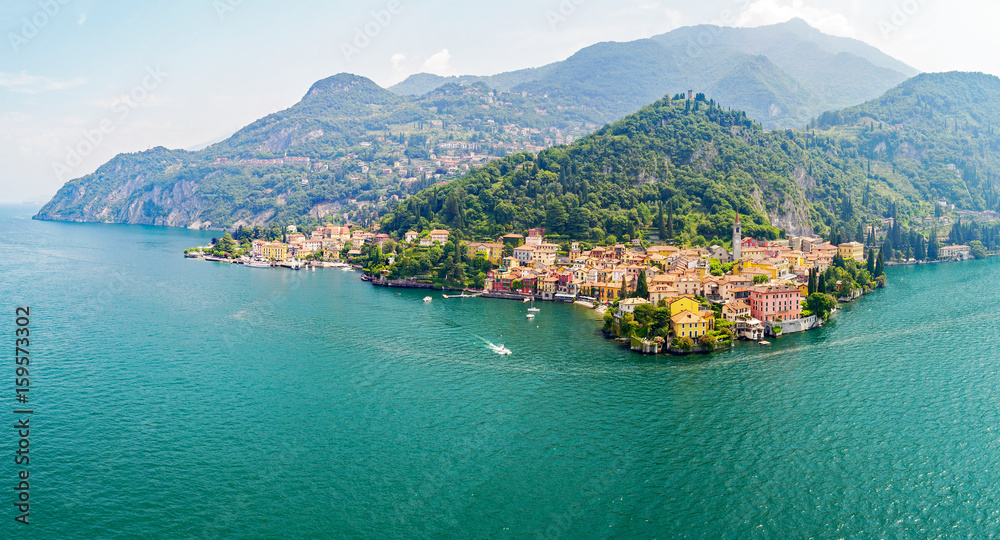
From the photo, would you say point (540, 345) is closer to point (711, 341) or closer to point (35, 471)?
point (711, 341)

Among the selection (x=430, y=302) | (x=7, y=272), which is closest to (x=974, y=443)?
(x=430, y=302)

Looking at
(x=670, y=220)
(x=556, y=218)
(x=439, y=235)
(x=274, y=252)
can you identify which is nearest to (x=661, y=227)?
(x=670, y=220)

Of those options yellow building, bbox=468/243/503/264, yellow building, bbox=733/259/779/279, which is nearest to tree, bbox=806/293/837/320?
yellow building, bbox=733/259/779/279

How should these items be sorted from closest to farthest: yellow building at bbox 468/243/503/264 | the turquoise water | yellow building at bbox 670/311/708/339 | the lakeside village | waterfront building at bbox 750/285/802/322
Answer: the turquoise water, yellow building at bbox 670/311/708/339, the lakeside village, waterfront building at bbox 750/285/802/322, yellow building at bbox 468/243/503/264

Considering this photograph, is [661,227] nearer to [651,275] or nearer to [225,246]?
[651,275]

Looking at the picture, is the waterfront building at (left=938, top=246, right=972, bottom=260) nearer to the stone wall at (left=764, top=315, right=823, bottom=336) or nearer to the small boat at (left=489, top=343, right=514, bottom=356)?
the stone wall at (left=764, top=315, right=823, bottom=336)
